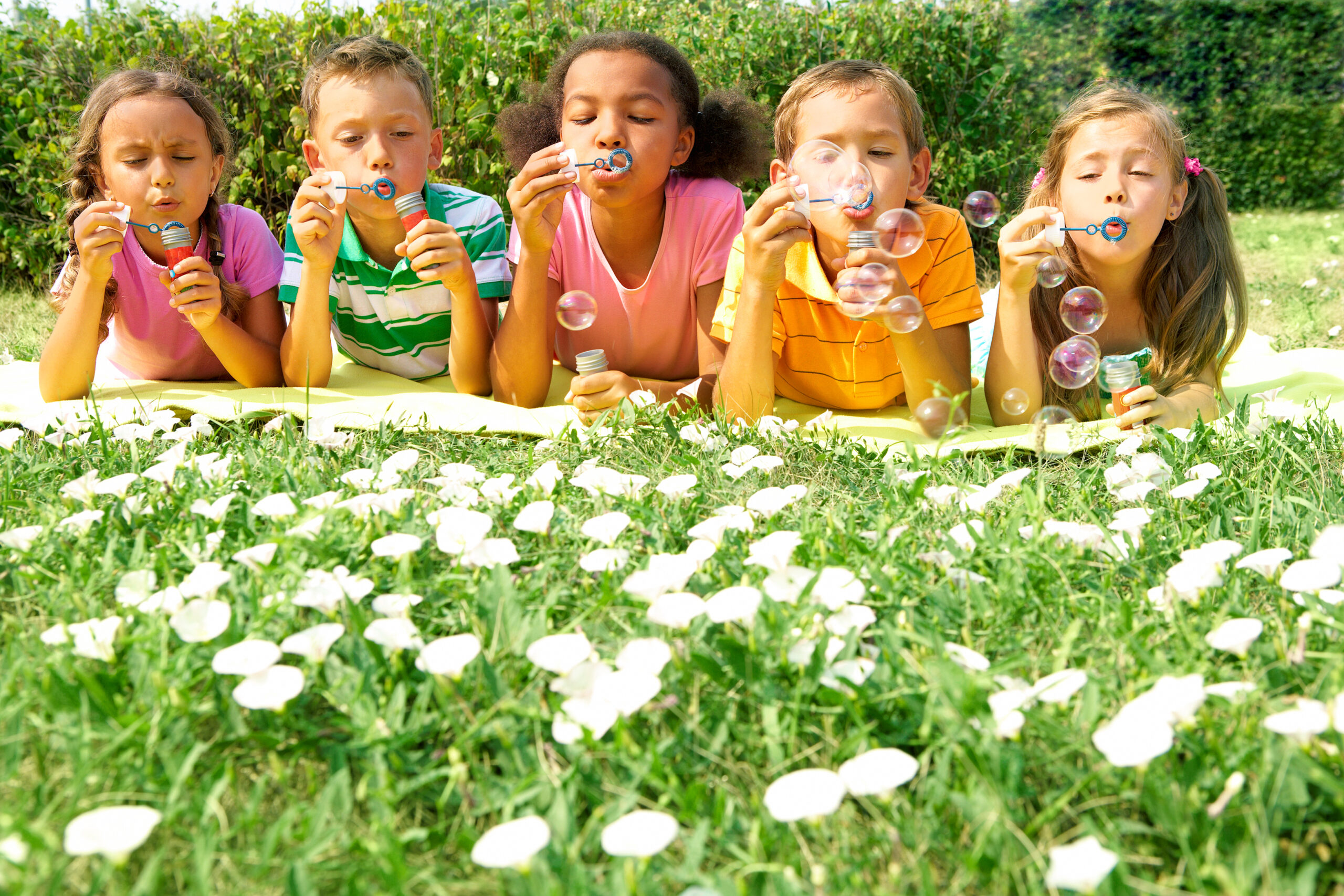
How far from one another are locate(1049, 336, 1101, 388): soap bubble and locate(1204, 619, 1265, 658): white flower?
140cm

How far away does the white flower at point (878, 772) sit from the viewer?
40.9 inches

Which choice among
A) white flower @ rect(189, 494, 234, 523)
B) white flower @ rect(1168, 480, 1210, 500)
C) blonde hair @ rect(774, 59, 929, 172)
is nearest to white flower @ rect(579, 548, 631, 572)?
white flower @ rect(189, 494, 234, 523)

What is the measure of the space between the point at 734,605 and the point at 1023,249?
5.47 ft

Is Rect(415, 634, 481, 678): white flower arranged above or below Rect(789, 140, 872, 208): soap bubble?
below

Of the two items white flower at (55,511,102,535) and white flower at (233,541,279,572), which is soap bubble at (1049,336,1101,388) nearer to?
white flower at (233,541,279,572)

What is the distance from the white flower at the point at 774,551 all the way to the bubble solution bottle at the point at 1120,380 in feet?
4.68

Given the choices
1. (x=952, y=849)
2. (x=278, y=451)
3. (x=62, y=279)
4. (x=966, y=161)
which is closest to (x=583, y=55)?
(x=278, y=451)

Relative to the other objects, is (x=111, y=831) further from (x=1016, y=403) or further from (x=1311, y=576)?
(x=1016, y=403)

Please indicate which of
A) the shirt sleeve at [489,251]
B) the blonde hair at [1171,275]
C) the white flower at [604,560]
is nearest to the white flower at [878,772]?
the white flower at [604,560]

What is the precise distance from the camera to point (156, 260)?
11.2ft


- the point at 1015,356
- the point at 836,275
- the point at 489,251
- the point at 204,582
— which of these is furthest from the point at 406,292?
the point at 204,582

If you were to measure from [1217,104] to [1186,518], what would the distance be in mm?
12080

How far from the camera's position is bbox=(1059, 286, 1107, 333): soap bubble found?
2.73 m

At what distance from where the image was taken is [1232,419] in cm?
257
